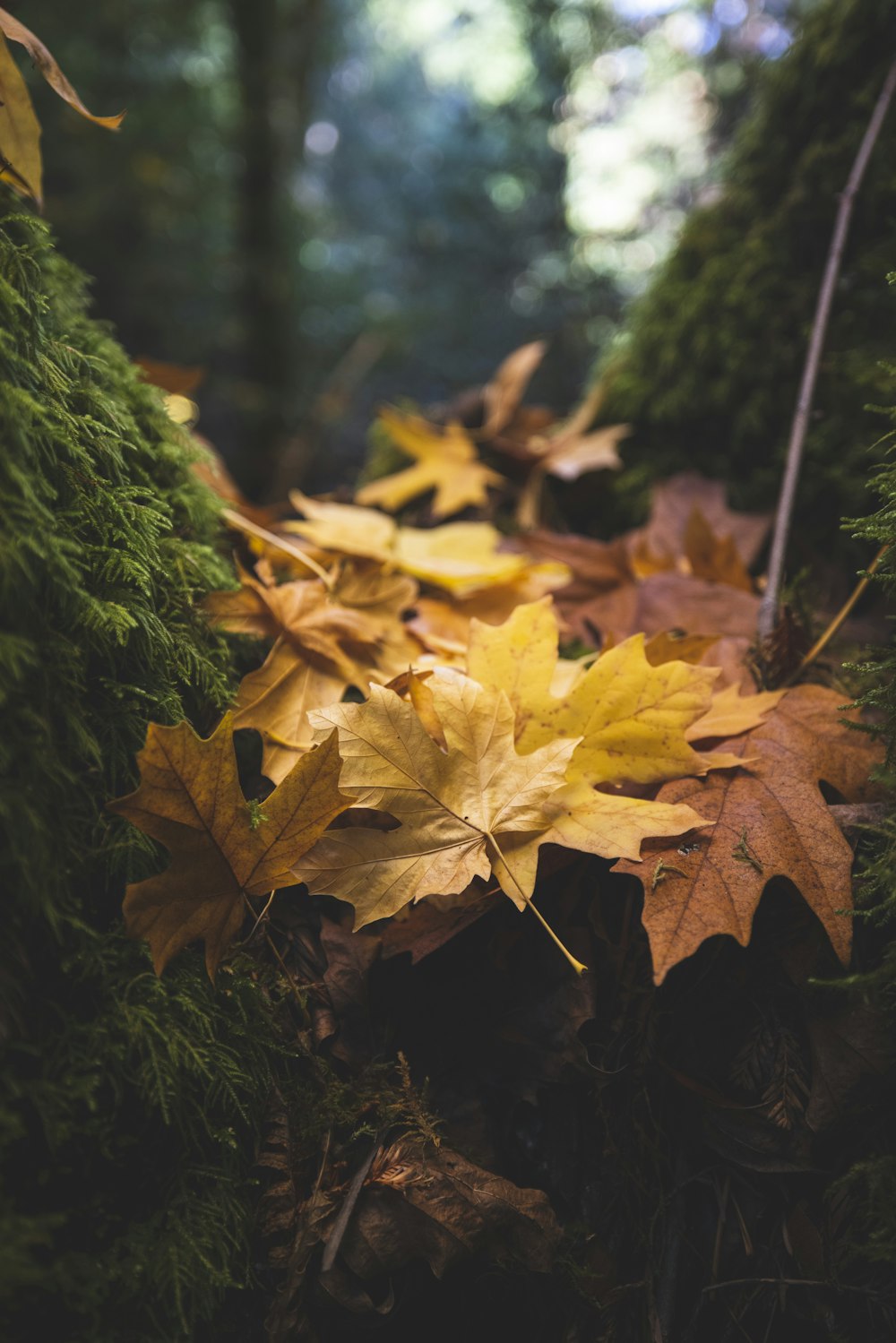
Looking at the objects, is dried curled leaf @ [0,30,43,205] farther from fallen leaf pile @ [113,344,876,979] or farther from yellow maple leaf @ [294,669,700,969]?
yellow maple leaf @ [294,669,700,969]

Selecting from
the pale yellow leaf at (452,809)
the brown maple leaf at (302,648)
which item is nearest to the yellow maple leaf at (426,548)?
the brown maple leaf at (302,648)

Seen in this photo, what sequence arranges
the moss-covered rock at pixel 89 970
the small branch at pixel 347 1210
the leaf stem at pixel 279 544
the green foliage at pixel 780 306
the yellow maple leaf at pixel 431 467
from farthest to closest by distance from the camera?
1. the yellow maple leaf at pixel 431 467
2. the green foliage at pixel 780 306
3. the leaf stem at pixel 279 544
4. the small branch at pixel 347 1210
5. the moss-covered rock at pixel 89 970

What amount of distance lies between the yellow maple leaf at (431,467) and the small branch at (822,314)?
835 millimetres

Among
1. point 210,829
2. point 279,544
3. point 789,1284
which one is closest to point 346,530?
point 279,544

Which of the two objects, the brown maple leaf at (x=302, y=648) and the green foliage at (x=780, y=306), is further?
the green foliage at (x=780, y=306)

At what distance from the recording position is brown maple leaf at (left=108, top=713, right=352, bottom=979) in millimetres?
784

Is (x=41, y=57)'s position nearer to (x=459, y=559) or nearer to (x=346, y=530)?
(x=346, y=530)

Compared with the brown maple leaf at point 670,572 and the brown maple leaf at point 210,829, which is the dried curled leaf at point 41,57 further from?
the brown maple leaf at point 670,572

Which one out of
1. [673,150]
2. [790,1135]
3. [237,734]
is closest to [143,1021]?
[237,734]

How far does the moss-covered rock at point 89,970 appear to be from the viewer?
67 cm

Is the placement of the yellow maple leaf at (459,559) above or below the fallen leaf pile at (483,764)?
above

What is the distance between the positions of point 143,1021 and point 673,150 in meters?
6.81

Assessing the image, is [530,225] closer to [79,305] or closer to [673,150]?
[673,150]

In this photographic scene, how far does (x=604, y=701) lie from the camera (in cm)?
103
